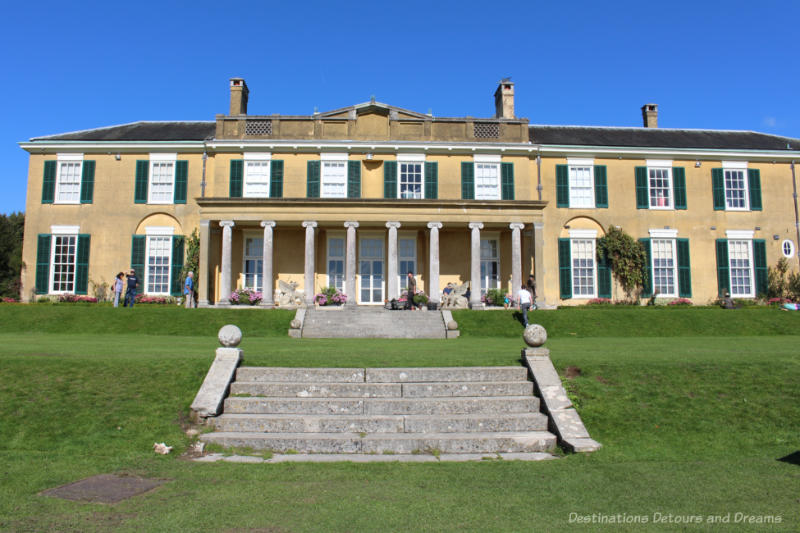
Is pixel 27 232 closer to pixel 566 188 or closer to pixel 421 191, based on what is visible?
pixel 421 191

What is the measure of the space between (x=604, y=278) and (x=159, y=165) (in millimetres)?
21328

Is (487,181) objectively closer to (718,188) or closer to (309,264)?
(309,264)

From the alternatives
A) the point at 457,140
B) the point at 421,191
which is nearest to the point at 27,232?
the point at 421,191

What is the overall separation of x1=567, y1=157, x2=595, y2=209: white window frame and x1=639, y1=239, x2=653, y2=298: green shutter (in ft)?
10.0

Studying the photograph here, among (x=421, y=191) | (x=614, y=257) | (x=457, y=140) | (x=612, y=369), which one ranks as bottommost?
(x=612, y=369)

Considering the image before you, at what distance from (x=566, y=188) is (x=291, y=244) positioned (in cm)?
1319

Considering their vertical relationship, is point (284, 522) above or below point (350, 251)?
below

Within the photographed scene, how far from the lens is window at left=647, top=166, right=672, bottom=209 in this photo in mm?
25891

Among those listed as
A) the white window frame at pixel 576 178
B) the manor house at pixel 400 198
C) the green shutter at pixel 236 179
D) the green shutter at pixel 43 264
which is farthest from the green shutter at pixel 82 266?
the white window frame at pixel 576 178

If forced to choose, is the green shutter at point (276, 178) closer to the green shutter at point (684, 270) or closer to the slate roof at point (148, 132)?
the slate roof at point (148, 132)

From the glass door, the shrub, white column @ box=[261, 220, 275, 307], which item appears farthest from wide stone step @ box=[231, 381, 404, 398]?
the glass door

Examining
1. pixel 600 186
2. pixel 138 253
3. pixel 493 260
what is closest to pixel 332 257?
pixel 493 260

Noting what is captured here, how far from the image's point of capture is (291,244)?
25.2m

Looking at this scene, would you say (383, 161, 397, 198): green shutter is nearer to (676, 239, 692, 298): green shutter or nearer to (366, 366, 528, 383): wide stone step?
(676, 239, 692, 298): green shutter
